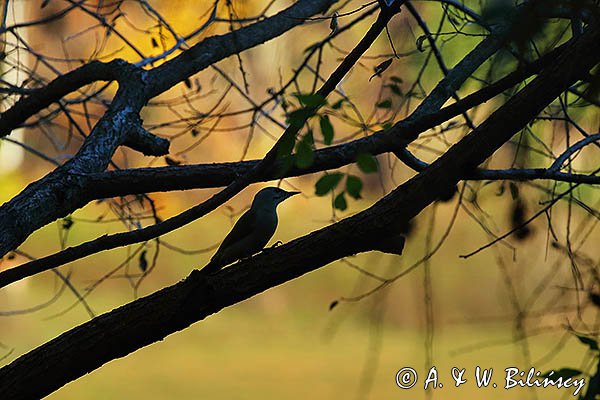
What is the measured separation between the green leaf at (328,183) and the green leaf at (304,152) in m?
0.05

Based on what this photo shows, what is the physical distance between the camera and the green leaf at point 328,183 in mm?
1239

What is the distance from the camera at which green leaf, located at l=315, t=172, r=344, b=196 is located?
1.24 meters

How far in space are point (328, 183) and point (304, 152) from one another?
0.30 ft

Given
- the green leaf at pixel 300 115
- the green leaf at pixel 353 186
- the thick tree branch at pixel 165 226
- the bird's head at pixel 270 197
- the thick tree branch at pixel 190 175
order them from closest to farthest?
the green leaf at pixel 353 186 < the green leaf at pixel 300 115 < the thick tree branch at pixel 165 226 < the thick tree branch at pixel 190 175 < the bird's head at pixel 270 197

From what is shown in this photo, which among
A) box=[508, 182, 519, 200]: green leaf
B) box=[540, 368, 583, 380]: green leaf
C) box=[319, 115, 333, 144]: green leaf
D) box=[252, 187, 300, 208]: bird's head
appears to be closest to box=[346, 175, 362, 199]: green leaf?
box=[319, 115, 333, 144]: green leaf

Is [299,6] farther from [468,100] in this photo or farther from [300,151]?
[300,151]

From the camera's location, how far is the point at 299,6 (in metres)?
3.17

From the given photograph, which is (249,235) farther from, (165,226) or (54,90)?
(54,90)

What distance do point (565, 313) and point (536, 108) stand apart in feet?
1.61

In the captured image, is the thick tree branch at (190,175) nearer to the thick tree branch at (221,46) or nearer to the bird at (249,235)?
the bird at (249,235)

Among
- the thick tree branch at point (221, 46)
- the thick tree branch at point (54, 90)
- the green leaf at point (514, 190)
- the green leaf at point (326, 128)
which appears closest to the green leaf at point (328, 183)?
the green leaf at point (326, 128)

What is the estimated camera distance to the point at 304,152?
1.32 meters

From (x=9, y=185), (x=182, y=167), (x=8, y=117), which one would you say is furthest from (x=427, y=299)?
(x=9, y=185)

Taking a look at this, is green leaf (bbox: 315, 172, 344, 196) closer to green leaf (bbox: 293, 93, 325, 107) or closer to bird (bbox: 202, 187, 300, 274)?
green leaf (bbox: 293, 93, 325, 107)
